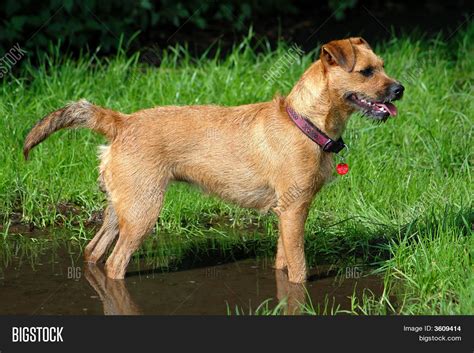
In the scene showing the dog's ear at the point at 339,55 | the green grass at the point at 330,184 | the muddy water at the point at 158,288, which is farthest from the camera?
the green grass at the point at 330,184

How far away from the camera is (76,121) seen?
19.9 ft

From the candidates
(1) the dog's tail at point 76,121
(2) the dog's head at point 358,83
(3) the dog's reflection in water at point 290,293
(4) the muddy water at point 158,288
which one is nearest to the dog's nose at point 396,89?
(2) the dog's head at point 358,83

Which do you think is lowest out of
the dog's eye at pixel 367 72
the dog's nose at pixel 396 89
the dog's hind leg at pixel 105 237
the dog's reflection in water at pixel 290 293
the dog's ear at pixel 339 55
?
the dog's reflection in water at pixel 290 293

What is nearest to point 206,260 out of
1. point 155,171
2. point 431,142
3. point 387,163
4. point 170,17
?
point 155,171

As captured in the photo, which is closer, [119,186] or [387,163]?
[119,186]

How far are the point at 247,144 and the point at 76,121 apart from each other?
111cm

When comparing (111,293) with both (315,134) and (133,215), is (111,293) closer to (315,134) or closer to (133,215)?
(133,215)

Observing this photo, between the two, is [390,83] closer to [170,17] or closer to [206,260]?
[206,260]

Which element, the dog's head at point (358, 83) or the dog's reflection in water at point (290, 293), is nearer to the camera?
the dog's reflection in water at point (290, 293)

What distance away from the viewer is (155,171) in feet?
19.7

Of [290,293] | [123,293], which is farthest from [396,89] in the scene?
[123,293]

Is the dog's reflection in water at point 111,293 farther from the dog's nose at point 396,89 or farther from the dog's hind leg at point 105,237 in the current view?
the dog's nose at point 396,89

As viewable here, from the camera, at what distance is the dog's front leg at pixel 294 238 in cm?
605

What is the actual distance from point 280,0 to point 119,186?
19.4 ft
